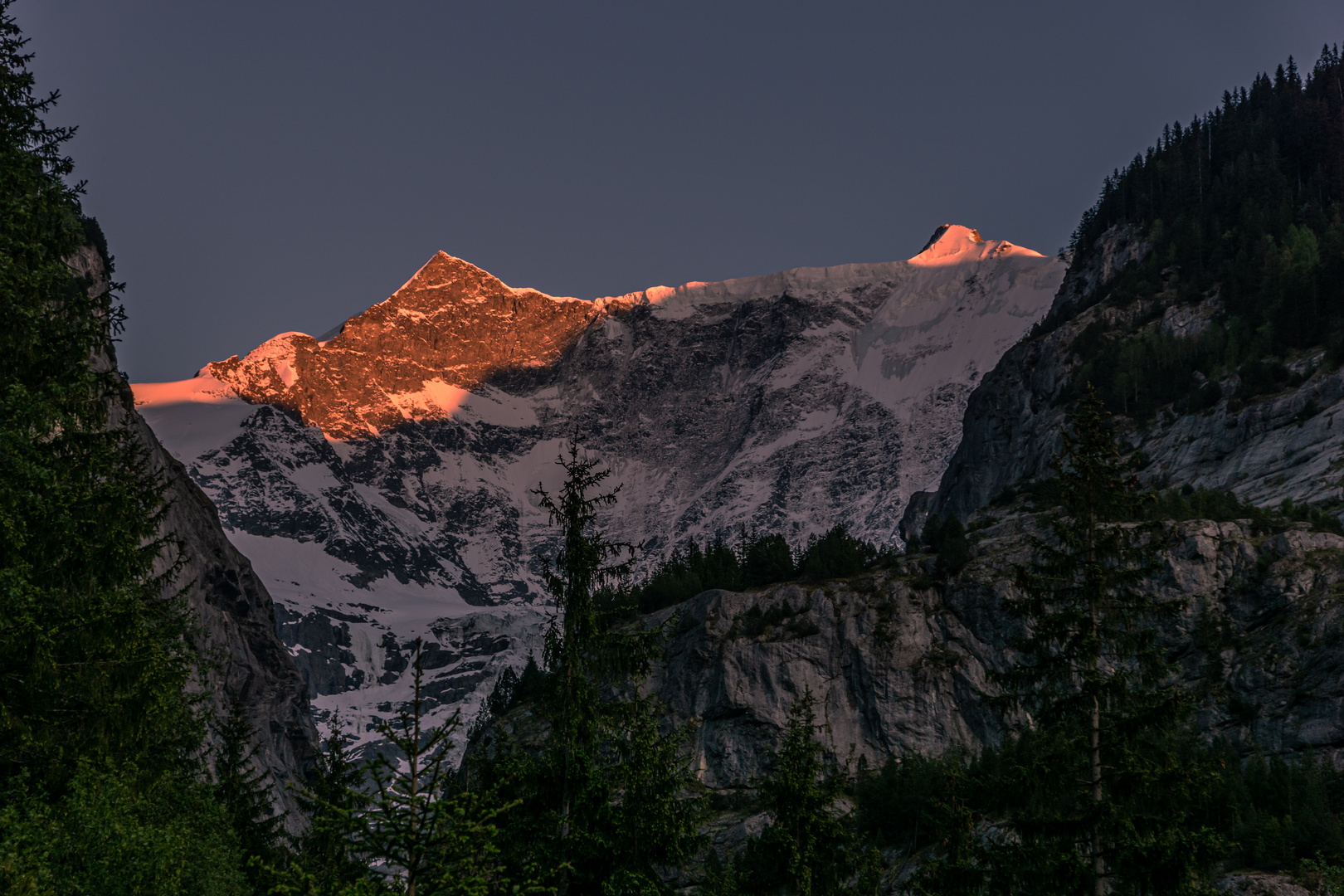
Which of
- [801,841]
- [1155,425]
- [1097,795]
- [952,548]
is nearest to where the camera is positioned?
[1097,795]

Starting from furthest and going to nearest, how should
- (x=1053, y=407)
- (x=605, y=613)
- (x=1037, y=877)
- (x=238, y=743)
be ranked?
1. (x=1053, y=407)
2. (x=238, y=743)
3. (x=605, y=613)
4. (x=1037, y=877)

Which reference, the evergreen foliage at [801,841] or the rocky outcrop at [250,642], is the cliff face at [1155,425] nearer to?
the evergreen foliage at [801,841]

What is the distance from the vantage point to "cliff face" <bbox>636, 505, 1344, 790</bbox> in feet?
219

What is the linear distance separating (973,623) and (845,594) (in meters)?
13.4

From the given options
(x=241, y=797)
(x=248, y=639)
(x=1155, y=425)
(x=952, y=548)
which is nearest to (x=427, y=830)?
(x=241, y=797)

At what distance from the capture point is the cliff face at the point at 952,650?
66.7m

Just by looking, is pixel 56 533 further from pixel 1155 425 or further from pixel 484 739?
pixel 1155 425

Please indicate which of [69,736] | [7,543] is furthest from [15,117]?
[69,736]

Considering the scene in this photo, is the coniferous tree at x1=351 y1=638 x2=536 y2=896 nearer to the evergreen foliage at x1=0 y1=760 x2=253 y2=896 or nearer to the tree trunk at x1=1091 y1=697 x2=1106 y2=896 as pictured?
the evergreen foliage at x1=0 y1=760 x2=253 y2=896

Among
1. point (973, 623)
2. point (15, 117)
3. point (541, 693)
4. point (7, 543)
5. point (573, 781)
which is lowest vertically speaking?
point (973, 623)

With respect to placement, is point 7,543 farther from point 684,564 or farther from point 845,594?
point 684,564

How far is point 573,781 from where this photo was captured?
778 inches

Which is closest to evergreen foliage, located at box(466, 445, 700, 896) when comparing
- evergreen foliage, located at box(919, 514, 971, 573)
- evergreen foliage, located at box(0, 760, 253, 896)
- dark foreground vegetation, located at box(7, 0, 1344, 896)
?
dark foreground vegetation, located at box(7, 0, 1344, 896)

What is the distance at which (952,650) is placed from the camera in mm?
92438
